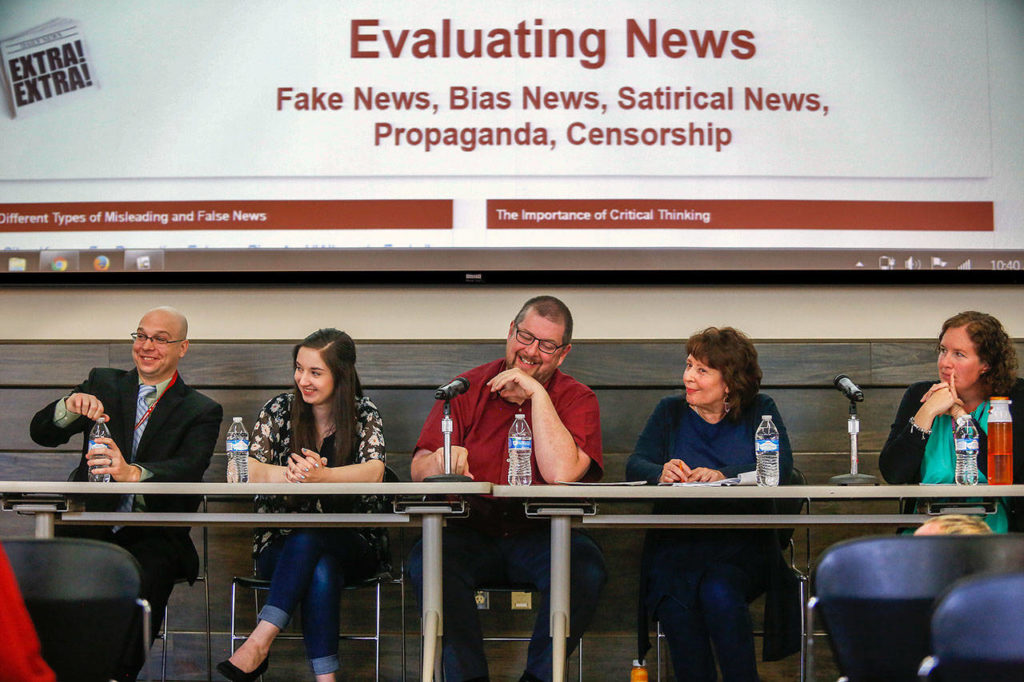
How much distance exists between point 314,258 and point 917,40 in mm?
2343

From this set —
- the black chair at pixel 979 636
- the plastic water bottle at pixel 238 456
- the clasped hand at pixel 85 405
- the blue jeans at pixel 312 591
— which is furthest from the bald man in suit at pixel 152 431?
→ the black chair at pixel 979 636

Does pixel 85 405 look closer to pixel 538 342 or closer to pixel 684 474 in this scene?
pixel 538 342

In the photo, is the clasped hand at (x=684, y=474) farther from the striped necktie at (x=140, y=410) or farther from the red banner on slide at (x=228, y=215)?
the striped necktie at (x=140, y=410)

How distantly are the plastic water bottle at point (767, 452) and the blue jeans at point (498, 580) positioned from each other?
20.4 inches

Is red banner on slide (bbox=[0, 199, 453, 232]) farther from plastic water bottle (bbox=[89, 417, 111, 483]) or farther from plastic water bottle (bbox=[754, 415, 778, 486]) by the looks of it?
plastic water bottle (bbox=[754, 415, 778, 486])

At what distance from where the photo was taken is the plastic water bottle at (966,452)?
9.46 feet

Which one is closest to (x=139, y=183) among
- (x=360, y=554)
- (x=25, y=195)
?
(x=25, y=195)

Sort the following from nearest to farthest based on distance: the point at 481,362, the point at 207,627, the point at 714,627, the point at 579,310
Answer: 1. the point at 714,627
2. the point at 207,627
3. the point at 481,362
4. the point at 579,310

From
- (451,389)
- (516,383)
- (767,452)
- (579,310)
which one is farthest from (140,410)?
(767,452)

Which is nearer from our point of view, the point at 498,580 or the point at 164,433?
the point at 498,580

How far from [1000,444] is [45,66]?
3518mm

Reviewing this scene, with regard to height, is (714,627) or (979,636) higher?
(979,636)

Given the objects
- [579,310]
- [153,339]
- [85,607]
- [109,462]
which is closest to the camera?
[85,607]

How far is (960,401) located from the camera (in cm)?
310
